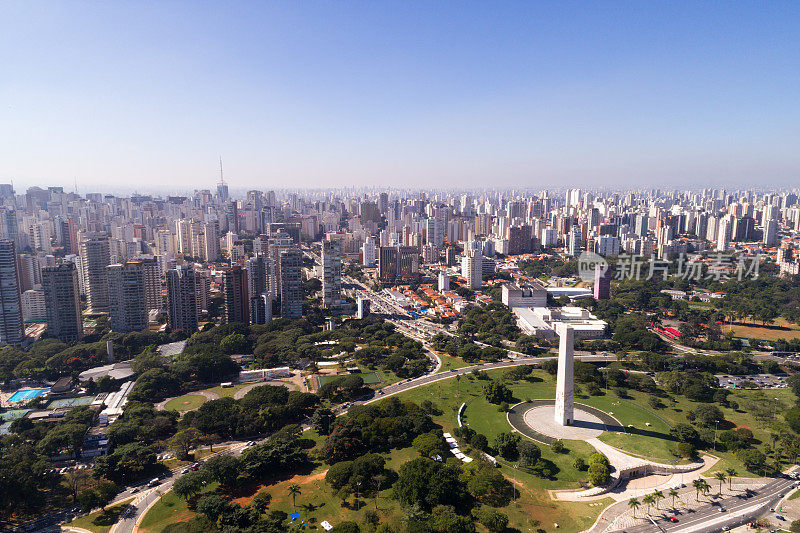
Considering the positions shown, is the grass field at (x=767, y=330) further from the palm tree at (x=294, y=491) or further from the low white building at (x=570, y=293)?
the palm tree at (x=294, y=491)

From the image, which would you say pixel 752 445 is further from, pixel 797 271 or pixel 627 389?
pixel 797 271

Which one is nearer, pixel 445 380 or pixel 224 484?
pixel 224 484

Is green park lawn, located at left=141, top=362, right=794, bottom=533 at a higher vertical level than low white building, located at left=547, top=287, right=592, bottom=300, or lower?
lower

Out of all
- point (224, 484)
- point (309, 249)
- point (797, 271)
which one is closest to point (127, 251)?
point (309, 249)

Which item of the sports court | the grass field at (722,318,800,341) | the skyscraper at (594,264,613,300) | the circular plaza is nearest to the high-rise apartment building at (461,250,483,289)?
the skyscraper at (594,264,613,300)

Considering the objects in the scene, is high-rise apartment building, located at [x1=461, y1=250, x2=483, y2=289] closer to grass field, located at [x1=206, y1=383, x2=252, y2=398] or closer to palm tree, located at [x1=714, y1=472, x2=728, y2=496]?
grass field, located at [x1=206, y1=383, x2=252, y2=398]

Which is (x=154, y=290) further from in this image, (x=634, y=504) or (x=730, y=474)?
(x=730, y=474)
